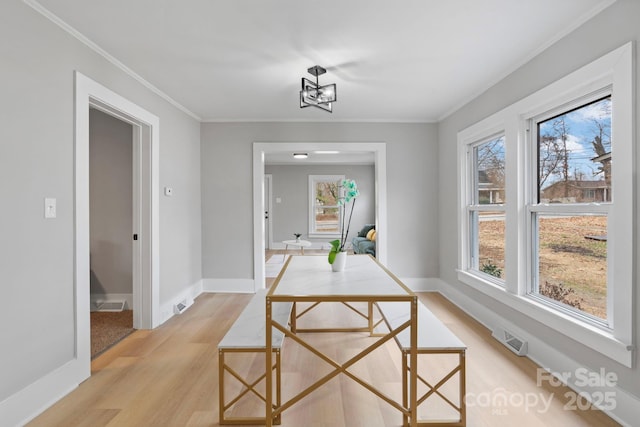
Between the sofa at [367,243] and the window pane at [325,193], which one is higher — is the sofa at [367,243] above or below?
below

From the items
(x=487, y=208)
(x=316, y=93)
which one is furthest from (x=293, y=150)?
(x=487, y=208)

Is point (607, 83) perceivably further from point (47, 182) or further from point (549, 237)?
point (47, 182)

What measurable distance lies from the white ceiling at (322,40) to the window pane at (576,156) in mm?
570

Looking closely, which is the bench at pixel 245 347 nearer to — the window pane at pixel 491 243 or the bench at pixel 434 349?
the bench at pixel 434 349

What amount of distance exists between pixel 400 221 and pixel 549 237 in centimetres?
221

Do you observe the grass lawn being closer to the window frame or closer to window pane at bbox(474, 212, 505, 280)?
window pane at bbox(474, 212, 505, 280)

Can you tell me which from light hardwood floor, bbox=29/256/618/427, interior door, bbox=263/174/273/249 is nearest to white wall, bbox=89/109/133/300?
light hardwood floor, bbox=29/256/618/427

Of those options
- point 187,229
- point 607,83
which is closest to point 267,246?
point 187,229

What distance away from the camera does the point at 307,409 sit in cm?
202

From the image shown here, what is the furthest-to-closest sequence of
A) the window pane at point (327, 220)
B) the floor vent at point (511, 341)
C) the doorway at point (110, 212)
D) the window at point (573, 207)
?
the window pane at point (327, 220) → the doorway at point (110, 212) → the floor vent at point (511, 341) → the window at point (573, 207)

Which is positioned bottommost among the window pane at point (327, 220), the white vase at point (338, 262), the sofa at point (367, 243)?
the sofa at point (367, 243)

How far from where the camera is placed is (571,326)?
87.0 inches

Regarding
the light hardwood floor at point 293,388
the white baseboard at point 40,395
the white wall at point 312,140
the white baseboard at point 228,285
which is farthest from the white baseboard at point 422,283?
the white baseboard at point 40,395

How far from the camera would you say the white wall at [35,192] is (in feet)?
5.95
